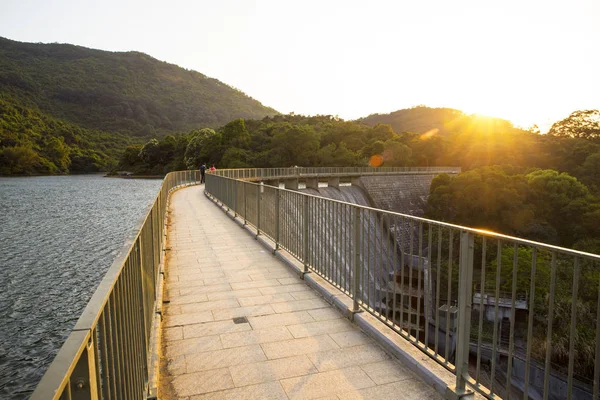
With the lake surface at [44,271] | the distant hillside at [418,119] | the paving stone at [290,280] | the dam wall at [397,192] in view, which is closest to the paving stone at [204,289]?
the paving stone at [290,280]

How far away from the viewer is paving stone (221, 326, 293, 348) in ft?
13.8

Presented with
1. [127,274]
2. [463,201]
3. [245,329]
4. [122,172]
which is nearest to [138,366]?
[127,274]

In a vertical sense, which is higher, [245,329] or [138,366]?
[138,366]

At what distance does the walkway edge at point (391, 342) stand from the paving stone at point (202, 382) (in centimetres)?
147

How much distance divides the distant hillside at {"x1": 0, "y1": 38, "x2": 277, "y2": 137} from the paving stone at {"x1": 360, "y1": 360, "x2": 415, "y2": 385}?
128 meters

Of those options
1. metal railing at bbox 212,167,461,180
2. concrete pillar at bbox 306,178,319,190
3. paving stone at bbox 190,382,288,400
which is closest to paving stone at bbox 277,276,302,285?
paving stone at bbox 190,382,288,400

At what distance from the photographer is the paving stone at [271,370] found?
11.4 ft

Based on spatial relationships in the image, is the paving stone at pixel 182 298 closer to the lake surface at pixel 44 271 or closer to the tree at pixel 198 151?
the lake surface at pixel 44 271

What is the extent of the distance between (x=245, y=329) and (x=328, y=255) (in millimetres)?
1642

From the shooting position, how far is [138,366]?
9.59ft

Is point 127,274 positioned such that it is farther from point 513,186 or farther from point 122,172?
point 122,172

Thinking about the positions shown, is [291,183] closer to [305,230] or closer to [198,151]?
[198,151]

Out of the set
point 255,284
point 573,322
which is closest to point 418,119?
point 255,284

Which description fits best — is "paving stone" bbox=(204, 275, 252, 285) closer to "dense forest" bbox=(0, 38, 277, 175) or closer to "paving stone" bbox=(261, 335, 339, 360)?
"paving stone" bbox=(261, 335, 339, 360)
